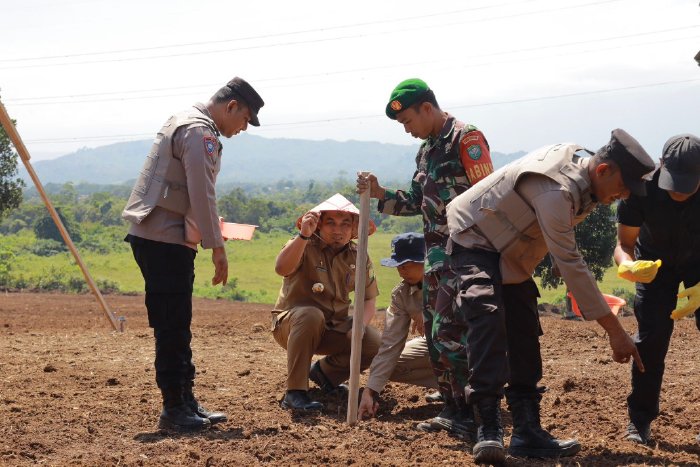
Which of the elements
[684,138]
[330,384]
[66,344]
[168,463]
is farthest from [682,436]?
[66,344]

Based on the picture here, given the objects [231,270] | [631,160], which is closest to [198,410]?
[631,160]

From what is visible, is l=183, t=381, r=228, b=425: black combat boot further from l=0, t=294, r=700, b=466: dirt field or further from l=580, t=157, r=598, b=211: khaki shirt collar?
l=580, t=157, r=598, b=211: khaki shirt collar

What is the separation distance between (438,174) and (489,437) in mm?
1469

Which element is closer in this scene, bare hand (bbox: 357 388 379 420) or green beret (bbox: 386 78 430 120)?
green beret (bbox: 386 78 430 120)

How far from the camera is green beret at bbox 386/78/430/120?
Answer: 5020mm

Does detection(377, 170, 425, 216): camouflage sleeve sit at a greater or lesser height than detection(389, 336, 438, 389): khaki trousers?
greater

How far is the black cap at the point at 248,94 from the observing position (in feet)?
17.3

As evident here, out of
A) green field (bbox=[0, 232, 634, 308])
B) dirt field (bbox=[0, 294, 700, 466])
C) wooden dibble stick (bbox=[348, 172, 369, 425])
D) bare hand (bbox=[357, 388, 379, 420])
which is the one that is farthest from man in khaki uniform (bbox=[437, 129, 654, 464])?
green field (bbox=[0, 232, 634, 308])

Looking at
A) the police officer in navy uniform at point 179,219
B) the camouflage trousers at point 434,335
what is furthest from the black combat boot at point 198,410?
the camouflage trousers at point 434,335

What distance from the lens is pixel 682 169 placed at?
14.7ft

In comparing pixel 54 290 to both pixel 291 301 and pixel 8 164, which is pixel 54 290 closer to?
pixel 8 164

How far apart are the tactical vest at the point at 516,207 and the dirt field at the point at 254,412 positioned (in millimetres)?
977

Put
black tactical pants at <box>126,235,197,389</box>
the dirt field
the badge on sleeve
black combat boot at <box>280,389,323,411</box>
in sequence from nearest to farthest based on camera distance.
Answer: the dirt field < the badge on sleeve < black tactical pants at <box>126,235,197,389</box> < black combat boot at <box>280,389,323,411</box>

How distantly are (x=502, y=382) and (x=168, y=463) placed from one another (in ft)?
5.35
